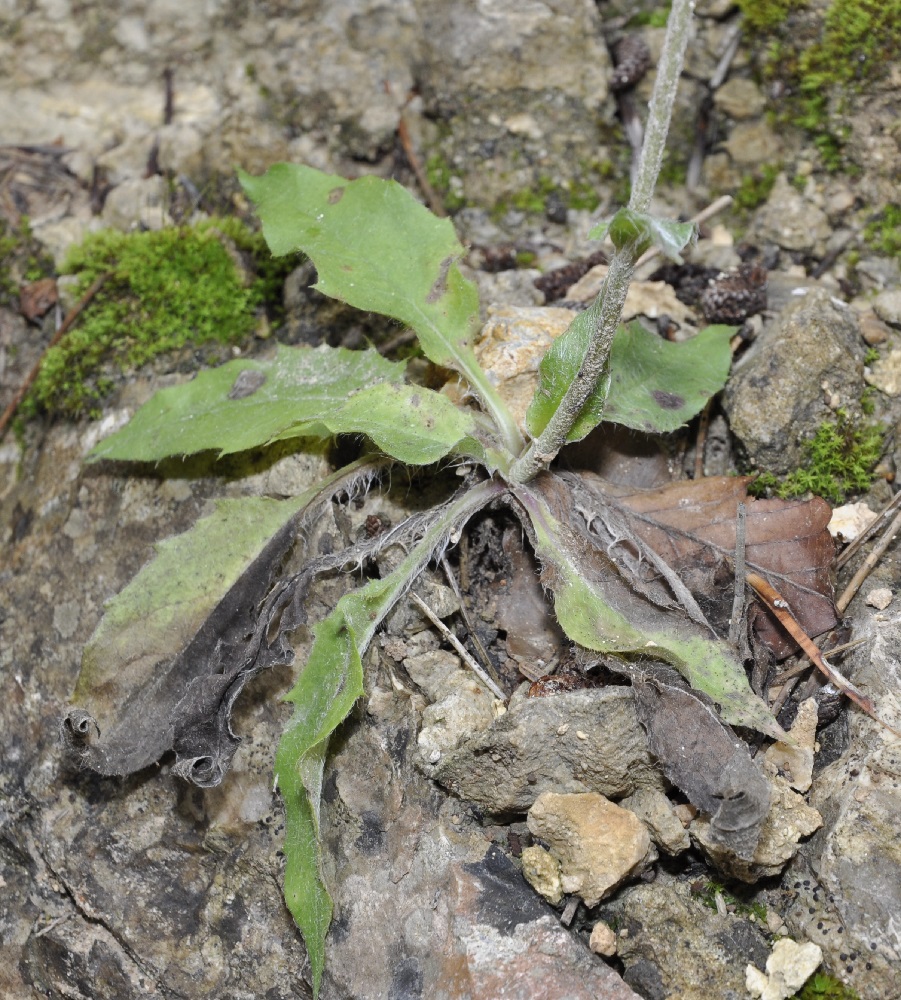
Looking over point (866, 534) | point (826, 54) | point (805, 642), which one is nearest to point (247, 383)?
point (805, 642)

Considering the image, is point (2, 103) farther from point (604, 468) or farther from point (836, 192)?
point (836, 192)

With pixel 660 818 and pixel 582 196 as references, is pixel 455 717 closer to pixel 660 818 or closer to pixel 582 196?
pixel 660 818

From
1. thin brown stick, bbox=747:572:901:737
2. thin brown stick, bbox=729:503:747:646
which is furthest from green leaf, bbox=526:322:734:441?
thin brown stick, bbox=747:572:901:737

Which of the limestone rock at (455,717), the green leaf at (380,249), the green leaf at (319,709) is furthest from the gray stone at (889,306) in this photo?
the limestone rock at (455,717)

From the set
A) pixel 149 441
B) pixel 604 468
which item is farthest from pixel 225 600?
pixel 604 468

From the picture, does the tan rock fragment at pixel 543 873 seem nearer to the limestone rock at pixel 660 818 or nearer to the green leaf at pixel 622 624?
the limestone rock at pixel 660 818

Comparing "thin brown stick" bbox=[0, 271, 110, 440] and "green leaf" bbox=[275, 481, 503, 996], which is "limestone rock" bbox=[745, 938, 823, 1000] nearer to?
"green leaf" bbox=[275, 481, 503, 996]
